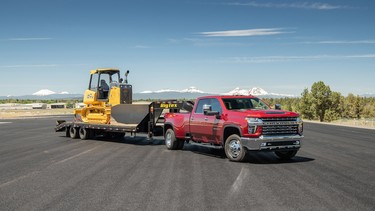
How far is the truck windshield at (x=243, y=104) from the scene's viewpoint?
1360 centimetres

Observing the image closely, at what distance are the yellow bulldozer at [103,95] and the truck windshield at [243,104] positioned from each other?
7.95 metres

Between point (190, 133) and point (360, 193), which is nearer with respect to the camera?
point (360, 193)

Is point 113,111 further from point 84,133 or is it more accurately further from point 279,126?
point 279,126

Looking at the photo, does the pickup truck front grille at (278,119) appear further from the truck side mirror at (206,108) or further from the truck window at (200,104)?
the truck window at (200,104)

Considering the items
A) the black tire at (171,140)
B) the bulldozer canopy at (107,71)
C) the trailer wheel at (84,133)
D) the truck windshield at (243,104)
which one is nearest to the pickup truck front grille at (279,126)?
the truck windshield at (243,104)

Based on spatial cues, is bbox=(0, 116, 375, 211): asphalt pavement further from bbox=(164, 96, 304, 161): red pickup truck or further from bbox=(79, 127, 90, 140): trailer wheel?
bbox=(79, 127, 90, 140): trailer wheel

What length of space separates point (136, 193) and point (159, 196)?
0.55 m

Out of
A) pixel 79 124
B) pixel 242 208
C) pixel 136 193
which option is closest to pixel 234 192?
pixel 242 208

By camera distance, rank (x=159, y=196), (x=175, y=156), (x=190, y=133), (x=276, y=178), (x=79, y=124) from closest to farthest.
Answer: (x=159, y=196)
(x=276, y=178)
(x=175, y=156)
(x=190, y=133)
(x=79, y=124)

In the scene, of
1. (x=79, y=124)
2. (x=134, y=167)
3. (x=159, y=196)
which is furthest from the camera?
(x=79, y=124)

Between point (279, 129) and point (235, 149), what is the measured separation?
143 centimetres

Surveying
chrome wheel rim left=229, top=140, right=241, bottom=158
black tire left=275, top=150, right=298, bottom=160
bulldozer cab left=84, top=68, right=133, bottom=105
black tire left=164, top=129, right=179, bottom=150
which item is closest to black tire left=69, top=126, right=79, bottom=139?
bulldozer cab left=84, top=68, right=133, bottom=105

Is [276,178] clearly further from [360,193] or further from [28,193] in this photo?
[28,193]

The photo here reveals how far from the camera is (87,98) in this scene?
875 inches
